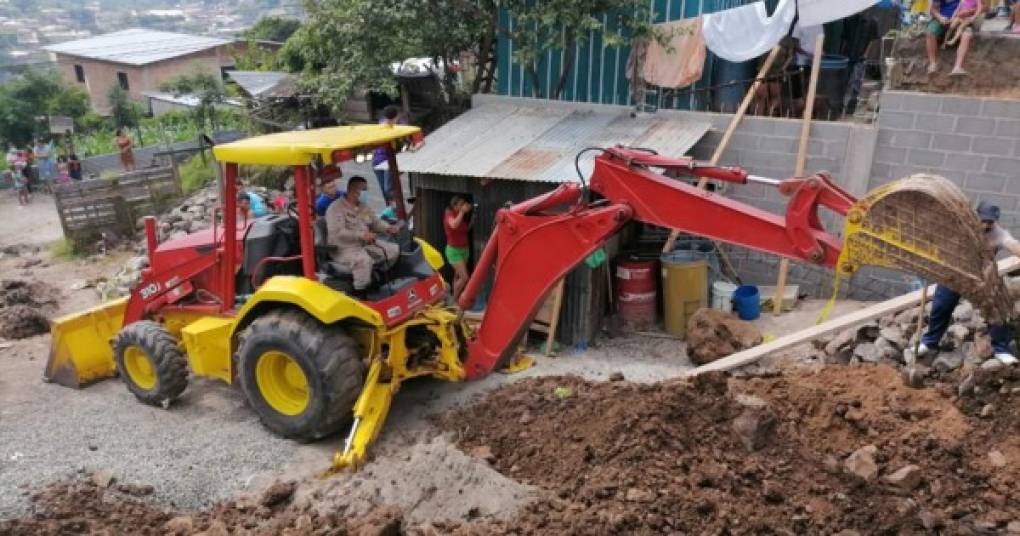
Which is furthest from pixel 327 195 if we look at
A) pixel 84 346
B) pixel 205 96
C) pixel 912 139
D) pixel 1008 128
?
pixel 205 96

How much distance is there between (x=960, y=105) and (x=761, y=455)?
16.9 ft

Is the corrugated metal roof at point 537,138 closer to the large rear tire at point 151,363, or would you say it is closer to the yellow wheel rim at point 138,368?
the large rear tire at point 151,363

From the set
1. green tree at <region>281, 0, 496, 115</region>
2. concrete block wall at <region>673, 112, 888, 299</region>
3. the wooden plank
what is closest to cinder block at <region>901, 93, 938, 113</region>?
concrete block wall at <region>673, 112, 888, 299</region>

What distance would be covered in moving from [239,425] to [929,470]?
483cm

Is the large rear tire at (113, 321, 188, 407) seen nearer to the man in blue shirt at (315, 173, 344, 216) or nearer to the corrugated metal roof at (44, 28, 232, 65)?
the man in blue shirt at (315, 173, 344, 216)

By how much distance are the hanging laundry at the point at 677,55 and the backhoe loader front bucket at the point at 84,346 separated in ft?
21.5

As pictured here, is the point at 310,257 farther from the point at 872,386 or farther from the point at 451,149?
the point at 872,386

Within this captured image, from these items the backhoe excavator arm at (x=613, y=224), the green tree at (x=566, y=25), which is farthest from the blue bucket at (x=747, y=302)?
the backhoe excavator arm at (x=613, y=224)

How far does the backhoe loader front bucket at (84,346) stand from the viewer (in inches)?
279

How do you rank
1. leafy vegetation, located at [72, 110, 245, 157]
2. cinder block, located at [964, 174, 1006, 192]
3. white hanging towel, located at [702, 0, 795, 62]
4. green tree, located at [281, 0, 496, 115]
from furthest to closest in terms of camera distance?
leafy vegetation, located at [72, 110, 245, 157], green tree, located at [281, 0, 496, 115], white hanging towel, located at [702, 0, 795, 62], cinder block, located at [964, 174, 1006, 192]

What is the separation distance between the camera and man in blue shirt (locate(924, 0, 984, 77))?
27.4ft

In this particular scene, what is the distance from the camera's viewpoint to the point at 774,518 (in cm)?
425

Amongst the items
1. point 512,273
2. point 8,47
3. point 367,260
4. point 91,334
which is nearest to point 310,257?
point 367,260

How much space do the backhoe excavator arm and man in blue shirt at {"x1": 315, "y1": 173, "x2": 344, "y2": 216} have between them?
1264mm
